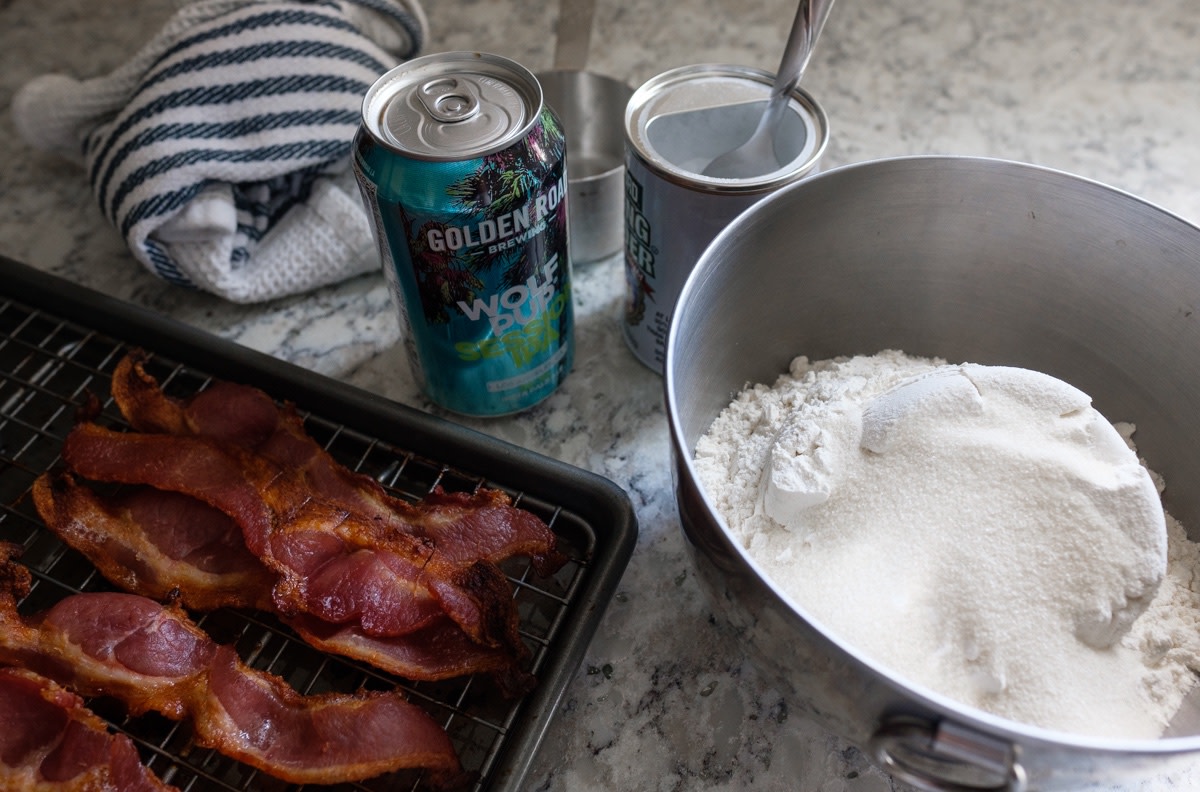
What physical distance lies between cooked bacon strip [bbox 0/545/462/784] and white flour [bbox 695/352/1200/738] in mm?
273

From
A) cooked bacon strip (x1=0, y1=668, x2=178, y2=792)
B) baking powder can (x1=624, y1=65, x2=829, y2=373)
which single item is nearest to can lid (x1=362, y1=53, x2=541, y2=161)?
baking powder can (x1=624, y1=65, x2=829, y2=373)

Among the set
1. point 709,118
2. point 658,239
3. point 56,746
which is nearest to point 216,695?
point 56,746

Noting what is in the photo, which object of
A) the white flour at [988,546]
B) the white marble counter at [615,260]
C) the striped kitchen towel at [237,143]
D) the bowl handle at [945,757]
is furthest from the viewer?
the striped kitchen towel at [237,143]

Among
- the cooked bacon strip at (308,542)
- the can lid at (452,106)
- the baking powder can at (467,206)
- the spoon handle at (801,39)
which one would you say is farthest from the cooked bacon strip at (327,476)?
the spoon handle at (801,39)

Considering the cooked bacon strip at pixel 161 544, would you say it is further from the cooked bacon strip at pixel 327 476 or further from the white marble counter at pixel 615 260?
the white marble counter at pixel 615 260

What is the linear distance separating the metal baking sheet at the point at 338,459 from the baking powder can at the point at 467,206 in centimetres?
9

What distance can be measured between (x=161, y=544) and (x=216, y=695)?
15 centimetres

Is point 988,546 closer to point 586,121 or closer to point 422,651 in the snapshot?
point 422,651

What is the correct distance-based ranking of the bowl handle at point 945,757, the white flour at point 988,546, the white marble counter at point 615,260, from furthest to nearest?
the white marble counter at point 615,260, the white flour at point 988,546, the bowl handle at point 945,757

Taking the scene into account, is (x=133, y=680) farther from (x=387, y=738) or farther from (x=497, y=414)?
(x=497, y=414)

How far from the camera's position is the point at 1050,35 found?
1.17 m

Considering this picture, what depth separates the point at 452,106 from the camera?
675mm

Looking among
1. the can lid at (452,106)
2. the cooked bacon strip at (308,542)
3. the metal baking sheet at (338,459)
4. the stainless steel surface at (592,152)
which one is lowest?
the metal baking sheet at (338,459)

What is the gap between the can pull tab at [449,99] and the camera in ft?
2.17
